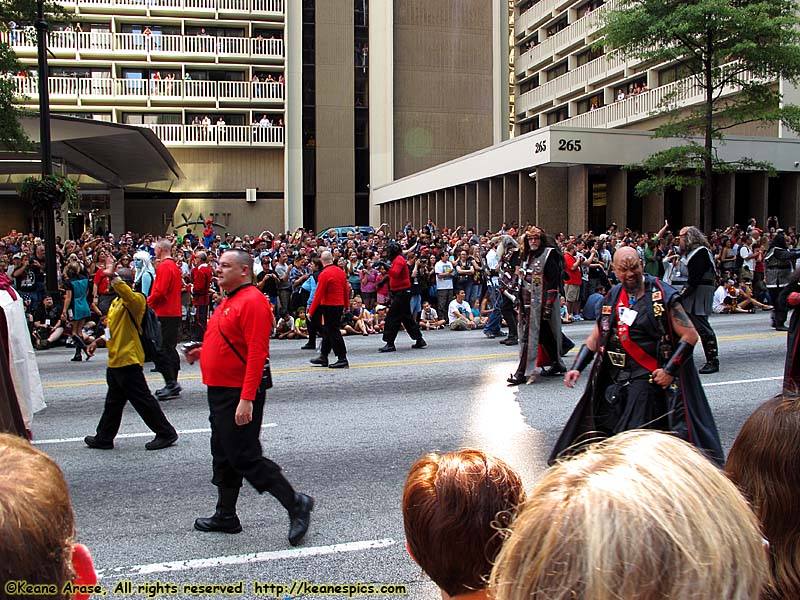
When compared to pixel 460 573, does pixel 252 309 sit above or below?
above

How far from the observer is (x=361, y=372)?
11.3 meters

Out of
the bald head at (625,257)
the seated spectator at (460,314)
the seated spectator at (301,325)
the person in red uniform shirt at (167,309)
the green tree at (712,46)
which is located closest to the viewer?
the bald head at (625,257)

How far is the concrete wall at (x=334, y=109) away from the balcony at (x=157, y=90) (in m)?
2.87

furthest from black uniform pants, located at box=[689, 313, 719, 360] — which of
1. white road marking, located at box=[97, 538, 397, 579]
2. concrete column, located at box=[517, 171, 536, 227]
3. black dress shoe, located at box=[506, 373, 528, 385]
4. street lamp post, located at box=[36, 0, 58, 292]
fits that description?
concrete column, located at box=[517, 171, 536, 227]

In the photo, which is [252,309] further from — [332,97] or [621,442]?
[332,97]

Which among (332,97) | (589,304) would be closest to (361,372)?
(589,304)

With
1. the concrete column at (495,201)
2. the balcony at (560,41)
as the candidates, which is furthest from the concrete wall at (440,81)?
the concrete column at (495,201)

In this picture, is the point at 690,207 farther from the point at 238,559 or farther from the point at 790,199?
the point at 238,559

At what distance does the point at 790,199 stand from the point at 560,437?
1166 inches

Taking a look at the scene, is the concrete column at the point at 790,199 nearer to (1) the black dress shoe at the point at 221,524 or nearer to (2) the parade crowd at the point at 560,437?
(2) the parade crowd at the point at 560,437

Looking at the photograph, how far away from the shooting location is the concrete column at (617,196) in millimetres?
28641

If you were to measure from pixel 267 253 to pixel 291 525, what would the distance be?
15291mm

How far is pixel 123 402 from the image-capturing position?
23.6ft

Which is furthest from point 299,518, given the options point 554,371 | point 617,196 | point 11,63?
point 617,196
